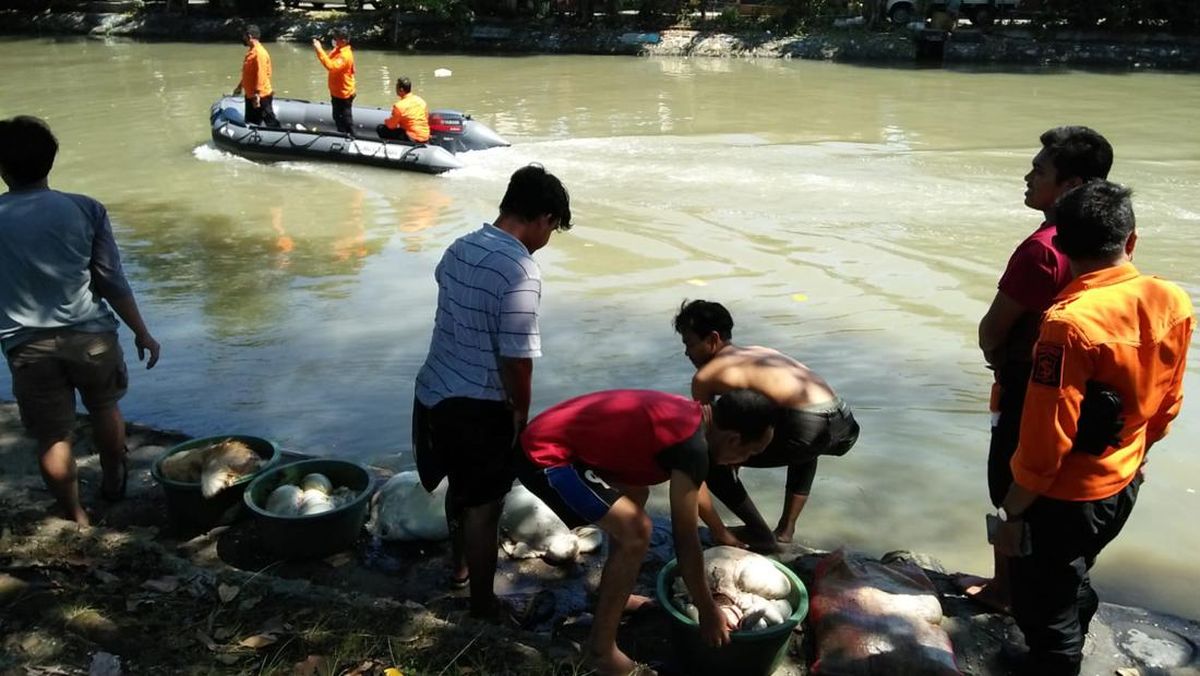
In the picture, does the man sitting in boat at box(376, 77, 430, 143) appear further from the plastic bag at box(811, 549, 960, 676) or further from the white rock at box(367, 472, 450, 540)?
the plastic bag at box(811, 549, 960, 676)

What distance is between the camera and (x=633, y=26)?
98.9 ft

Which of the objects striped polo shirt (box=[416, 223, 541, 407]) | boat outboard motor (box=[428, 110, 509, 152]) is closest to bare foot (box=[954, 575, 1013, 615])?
striped polo shirt (box=[416, 223, 541, 407])

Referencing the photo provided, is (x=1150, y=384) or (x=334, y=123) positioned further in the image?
(x=334, y=123)

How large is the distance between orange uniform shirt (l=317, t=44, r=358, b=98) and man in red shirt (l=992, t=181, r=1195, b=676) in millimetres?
12299

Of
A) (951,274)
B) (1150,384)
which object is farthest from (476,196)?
(1150,384)

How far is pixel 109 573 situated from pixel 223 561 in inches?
17.0

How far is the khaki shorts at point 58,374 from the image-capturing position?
3.76m

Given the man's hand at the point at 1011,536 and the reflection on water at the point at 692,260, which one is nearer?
the man's hand at the point at 1011,536

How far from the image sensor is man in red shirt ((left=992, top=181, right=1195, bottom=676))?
8.27 feet

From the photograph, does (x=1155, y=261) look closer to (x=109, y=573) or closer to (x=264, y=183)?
(x=109, y=573)

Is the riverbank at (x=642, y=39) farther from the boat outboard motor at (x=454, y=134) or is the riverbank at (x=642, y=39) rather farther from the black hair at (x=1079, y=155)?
the black hair at (x=1079, y=155)

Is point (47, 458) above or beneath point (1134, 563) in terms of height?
above

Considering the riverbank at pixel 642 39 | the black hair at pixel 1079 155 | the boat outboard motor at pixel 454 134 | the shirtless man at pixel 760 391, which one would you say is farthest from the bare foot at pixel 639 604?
the riverbank at pixel 642 39

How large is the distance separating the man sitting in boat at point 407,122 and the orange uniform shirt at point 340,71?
77cm
